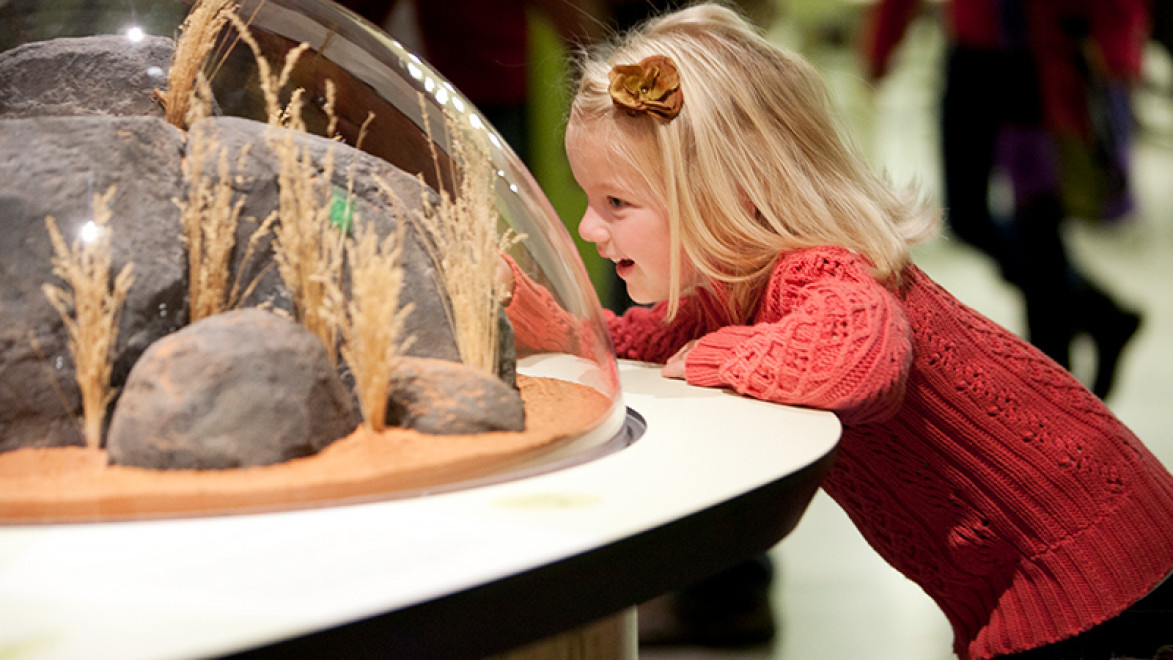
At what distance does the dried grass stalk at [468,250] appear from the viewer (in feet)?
3.40

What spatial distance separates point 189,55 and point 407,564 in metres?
0.66

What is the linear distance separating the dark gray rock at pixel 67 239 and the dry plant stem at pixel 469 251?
9.1 inches

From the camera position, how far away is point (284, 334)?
0.87 metres

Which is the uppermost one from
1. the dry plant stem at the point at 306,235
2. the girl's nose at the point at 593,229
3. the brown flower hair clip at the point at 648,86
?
the brown flower hair clip at the point at 648,86

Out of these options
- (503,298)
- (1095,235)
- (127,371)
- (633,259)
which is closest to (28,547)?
(127,371)

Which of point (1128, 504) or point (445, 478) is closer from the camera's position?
point (445, 478)

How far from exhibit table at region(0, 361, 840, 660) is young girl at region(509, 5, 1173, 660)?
42 centimetres

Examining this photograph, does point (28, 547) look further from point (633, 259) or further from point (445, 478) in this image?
point (633, 259)

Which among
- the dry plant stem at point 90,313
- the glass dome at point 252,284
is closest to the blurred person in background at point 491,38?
the glass dome at point 252,284

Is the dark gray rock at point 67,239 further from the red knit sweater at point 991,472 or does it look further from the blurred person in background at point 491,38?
the blurred person in background at point 491,38

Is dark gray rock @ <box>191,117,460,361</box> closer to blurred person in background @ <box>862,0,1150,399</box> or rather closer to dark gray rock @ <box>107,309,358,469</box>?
dark gray rock @ <box>107,309,358,469</box>

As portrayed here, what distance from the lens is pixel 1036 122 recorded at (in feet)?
11.1

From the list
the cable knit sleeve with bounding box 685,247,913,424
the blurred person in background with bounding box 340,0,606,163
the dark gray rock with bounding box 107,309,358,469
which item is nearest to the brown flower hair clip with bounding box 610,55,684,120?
the cable knit sleeve with bounding box 685,247,913,424

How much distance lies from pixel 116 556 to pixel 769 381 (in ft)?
2.45
